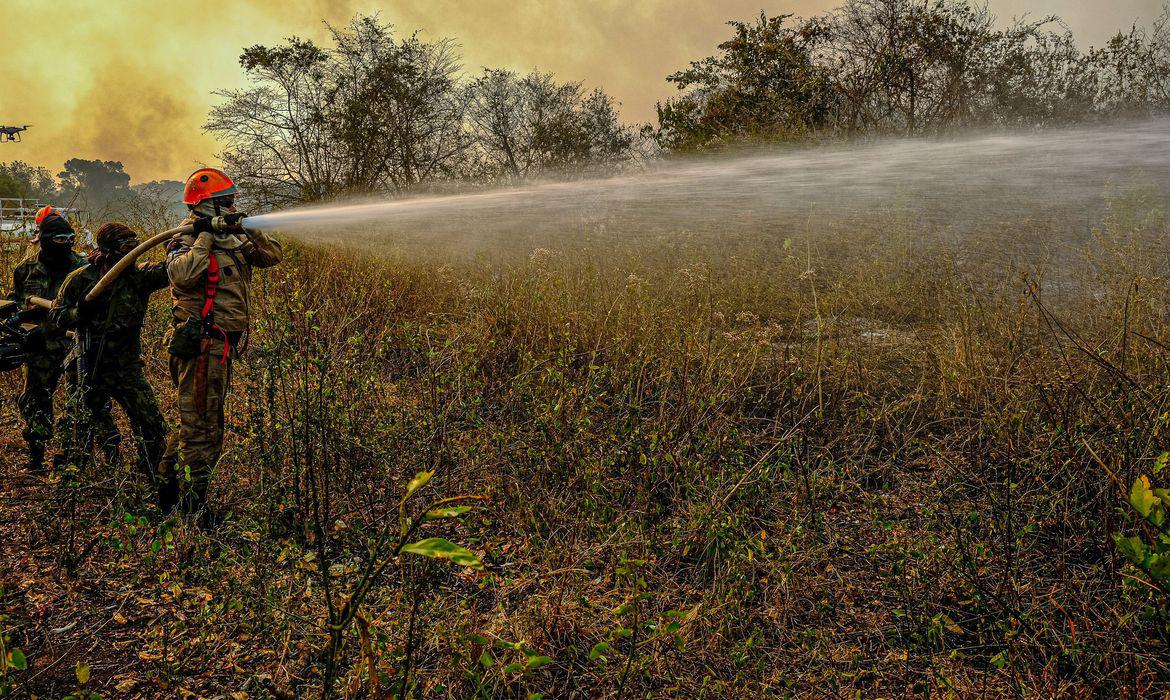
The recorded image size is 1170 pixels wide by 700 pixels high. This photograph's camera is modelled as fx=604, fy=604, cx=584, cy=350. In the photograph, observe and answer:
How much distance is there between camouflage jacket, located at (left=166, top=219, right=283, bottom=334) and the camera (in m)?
3.57

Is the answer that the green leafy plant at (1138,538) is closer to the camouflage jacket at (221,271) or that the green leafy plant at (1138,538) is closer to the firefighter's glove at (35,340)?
the camouflage jacket at (221,271)

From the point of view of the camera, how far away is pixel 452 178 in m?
12.3

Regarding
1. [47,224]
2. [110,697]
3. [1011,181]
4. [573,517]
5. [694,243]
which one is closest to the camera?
[110,697]

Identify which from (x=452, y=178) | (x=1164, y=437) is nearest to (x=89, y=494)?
(x=1164, y=437)

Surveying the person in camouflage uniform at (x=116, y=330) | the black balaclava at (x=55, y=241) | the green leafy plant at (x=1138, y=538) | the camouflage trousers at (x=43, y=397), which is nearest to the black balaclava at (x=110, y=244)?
the person in camouflage uniform at (x=116, y=330)

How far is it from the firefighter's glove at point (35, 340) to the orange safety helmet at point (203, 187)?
73.9 inches

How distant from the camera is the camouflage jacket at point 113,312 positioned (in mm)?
3957

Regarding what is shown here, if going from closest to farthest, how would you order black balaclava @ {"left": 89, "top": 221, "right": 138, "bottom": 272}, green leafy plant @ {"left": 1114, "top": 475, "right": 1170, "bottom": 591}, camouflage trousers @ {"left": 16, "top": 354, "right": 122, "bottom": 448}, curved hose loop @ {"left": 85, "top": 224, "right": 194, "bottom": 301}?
green leafy plant @ {"left": 1114, "top": 475, "right": 1170, "bottom": 591}, curved hose loop @ {"left": 85, "top": 224, "right": 194, "bottom": 301}, black balaclava @ {"left": 89, "top": 221, "right": 138, "bottom": 272}, camouflage trousers @ {"left": 16, "top": 354, "right": 122, "bottom": 448}

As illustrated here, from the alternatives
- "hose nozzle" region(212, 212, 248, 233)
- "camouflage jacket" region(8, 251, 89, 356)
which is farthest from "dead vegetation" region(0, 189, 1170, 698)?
"camouflage jacket" region(8, 251, 89, 356)

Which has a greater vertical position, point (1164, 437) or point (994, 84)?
point (994, 84)

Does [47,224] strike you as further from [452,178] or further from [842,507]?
[452,178]

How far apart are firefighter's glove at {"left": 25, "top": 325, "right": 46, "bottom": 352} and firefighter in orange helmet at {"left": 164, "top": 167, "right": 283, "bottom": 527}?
1.62m

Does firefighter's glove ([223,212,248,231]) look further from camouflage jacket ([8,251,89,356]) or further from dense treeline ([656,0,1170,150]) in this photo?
dense treeline ([656,0,1170,150])

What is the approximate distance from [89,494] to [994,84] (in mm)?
13219
